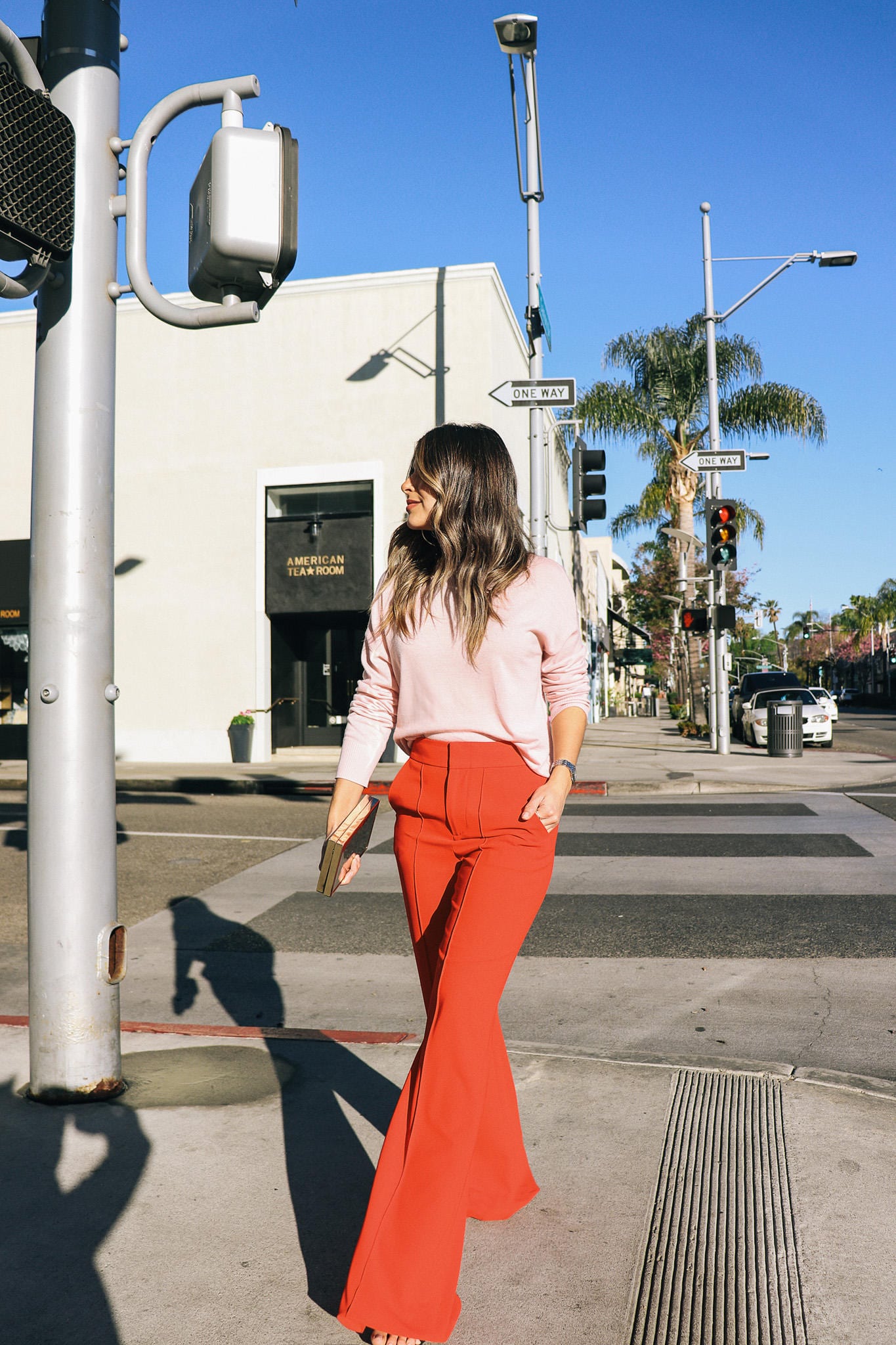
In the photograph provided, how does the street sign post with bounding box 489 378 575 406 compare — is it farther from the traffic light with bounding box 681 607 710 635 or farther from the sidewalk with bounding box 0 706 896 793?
the traffic light with bounding box 681 607 710 635

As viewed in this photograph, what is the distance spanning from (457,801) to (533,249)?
45.1 feet

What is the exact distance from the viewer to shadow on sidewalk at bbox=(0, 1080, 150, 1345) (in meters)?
2.20

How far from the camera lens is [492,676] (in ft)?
8.13

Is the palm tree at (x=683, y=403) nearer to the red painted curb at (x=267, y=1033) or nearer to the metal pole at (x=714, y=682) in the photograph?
the metal pole at (x=714, y=682)

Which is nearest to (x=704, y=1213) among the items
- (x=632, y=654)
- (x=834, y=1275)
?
(x=834, y=1275)

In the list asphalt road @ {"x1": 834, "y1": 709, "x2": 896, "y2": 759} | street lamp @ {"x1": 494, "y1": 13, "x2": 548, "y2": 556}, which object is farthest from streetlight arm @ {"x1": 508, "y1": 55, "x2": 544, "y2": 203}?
asphalt road @ {"x1": 834, "y1": 709, "x2": 896, "y2": 759}

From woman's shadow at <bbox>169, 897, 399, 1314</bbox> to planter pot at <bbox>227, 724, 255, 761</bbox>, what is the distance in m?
14.1

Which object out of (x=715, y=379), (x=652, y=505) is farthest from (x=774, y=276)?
(x=652, y=505)

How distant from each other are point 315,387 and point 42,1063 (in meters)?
18.1

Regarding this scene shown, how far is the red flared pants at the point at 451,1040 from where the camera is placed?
2.11 metres

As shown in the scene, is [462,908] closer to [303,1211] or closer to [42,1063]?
[303,1211]

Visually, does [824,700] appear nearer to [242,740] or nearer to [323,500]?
[323,500]

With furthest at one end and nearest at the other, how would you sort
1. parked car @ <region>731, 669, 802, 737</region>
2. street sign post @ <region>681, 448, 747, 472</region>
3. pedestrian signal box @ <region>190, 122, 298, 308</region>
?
parked car @ <region>731, 669, 802, 737</region> → street sign post @ <region>681, 448, 747, 472</region> → pedestrian signal box @ <region>190, 122, 298, 308</region>

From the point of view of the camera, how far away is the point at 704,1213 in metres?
2.66
